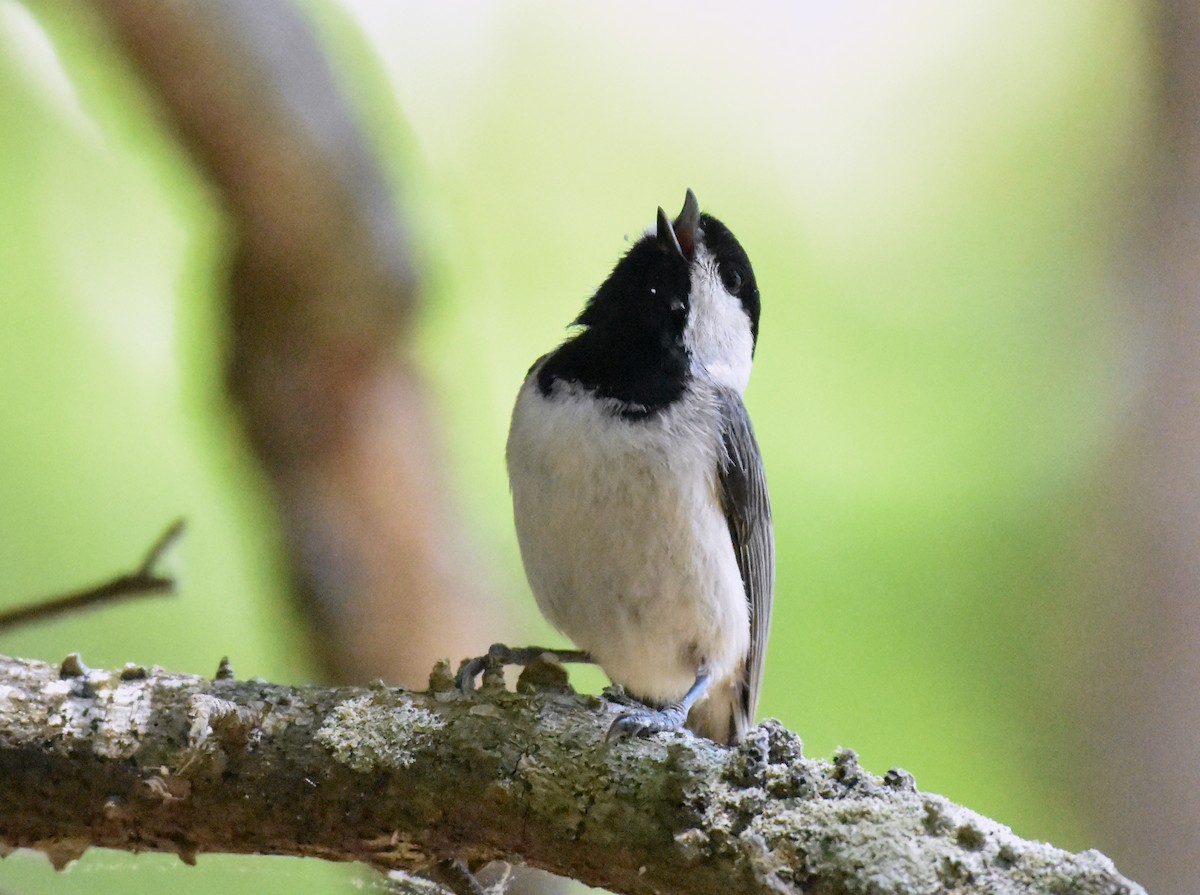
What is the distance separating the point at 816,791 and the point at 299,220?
1203 millimetres

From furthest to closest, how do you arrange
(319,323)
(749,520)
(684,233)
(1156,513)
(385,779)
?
1. (1156,513)
2. (319,323)
3. (684,233)
4. (749,520)
5. (385,779)

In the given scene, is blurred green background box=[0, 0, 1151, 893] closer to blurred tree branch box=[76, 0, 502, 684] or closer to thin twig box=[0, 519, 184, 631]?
blurred tree branch box=[76, 0, 502, 684]

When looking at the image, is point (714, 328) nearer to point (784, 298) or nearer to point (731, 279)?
point (731, 279)

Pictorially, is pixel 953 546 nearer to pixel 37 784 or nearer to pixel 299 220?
pixel 299 220

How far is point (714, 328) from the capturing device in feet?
4.51

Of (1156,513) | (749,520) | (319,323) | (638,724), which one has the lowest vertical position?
(638,724)

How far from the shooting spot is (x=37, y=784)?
2.74 feet

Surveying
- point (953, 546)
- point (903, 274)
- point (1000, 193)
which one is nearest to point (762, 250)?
point (903, 274)

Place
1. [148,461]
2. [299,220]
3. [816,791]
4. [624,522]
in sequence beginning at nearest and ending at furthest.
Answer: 1. [816,791]
2. [624,522]
3. [299,220]
4. [148,461]

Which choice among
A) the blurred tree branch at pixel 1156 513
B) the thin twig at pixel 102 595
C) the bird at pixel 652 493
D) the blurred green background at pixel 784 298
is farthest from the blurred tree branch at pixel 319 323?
the blurred tree branch at pixel 1156 513

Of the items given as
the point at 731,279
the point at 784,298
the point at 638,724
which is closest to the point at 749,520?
the point at 731,279

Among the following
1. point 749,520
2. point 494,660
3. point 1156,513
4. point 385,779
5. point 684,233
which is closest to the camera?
point 385,779

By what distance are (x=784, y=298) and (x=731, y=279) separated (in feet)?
1.59

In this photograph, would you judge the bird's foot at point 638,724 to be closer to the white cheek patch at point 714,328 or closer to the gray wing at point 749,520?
the gray wing at point 749,520
